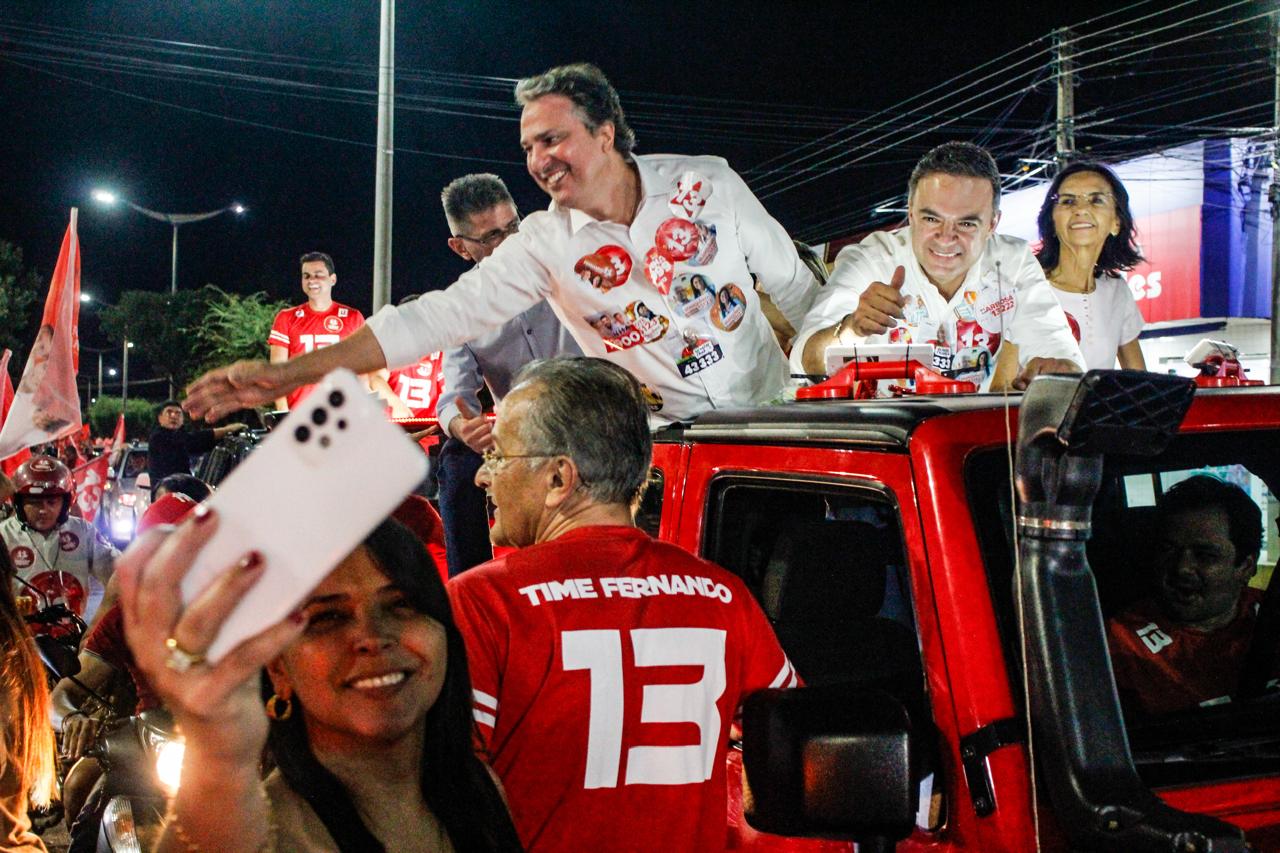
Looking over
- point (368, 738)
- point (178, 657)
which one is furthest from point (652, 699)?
point (178, 657)

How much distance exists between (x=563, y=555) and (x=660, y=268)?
1646mm

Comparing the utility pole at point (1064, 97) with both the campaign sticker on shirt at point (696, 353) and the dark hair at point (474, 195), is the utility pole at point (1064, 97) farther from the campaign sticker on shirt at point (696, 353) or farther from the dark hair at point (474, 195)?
the campaign sticker on shirt at point (696, 353)

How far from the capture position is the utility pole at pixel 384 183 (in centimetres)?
1341

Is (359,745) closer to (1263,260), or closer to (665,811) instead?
(665,811)

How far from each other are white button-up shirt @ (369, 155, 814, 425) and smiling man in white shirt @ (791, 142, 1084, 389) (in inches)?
9.4

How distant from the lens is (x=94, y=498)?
13242 mm

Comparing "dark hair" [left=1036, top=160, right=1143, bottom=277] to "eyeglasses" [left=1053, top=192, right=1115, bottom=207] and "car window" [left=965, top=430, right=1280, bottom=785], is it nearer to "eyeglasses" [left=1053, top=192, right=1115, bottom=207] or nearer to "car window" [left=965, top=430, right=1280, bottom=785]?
"eyeglasses" [left=1053, top=192, right=1115, bottom=207]

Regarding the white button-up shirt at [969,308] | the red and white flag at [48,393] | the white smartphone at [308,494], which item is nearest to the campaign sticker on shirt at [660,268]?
the white button-up shirt at [969,308]

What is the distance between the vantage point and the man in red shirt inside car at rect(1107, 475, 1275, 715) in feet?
8.04

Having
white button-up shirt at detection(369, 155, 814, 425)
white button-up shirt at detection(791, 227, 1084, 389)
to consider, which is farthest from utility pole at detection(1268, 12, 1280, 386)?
white button-up shirt at detection(369, 155, 814, 425)

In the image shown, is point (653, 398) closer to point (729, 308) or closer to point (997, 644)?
point (729, 308)

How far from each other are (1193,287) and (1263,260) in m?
1.59

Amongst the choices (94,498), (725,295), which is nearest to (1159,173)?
(94,498)

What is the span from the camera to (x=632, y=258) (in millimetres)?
3834
